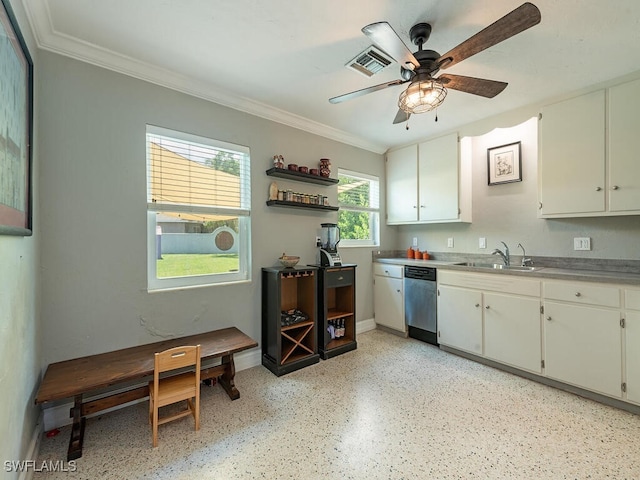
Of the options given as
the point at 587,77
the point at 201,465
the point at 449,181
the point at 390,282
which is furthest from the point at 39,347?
the point at 587,77

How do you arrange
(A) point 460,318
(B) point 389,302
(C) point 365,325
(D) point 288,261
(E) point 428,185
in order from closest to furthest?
1. (D) point 288,261
2. (A) point 460,318
3. (E) point 428,185
4. (B) point 389,302
5. (C) point 365,325

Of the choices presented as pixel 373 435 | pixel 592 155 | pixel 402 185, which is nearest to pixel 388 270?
pixel 402 185

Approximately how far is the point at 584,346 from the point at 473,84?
2.25 meters

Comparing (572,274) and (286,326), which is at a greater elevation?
(572,274)

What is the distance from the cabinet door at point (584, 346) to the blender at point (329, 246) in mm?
1998

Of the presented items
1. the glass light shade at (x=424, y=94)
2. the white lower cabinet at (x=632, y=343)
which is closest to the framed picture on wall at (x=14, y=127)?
the glass light shade at (x=424, y=94)

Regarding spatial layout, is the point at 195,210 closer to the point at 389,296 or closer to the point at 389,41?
the point at 389,41

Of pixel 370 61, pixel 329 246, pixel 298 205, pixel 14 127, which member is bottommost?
pixel 329 246

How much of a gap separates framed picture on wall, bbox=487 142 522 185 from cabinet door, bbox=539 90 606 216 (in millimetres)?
357

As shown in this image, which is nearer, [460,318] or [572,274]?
[572,274]

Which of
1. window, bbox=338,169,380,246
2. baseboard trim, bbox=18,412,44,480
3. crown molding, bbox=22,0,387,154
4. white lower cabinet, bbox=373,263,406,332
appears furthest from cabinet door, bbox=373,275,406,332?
baseboard trim, bbox=18,412,44,480

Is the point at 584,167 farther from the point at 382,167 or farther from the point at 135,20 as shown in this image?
the point at 135,20

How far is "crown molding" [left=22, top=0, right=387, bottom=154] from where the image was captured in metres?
1.65

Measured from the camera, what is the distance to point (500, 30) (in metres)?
1.29
